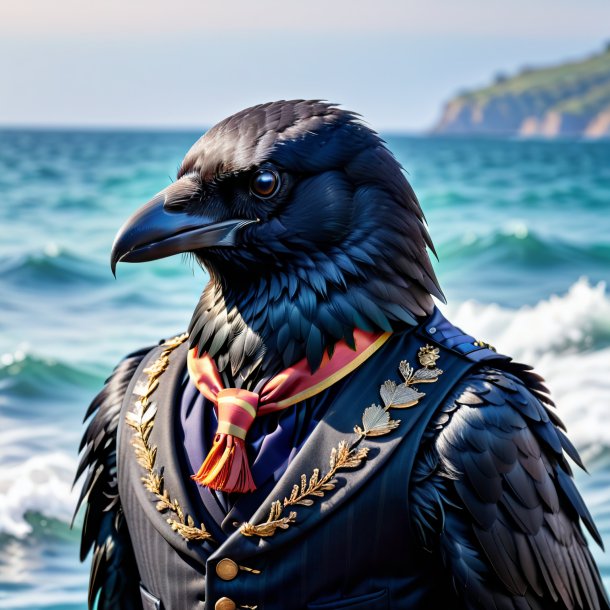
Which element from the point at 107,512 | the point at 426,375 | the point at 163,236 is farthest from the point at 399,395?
the point at 107,512

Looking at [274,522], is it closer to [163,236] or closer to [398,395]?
[398,395]

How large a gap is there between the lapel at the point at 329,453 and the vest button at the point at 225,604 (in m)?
0.13

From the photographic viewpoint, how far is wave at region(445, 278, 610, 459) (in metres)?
11.7

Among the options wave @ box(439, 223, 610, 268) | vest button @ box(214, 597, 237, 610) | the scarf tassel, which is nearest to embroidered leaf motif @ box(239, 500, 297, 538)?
the scarf tassel

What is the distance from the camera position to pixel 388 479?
4051 millimetres

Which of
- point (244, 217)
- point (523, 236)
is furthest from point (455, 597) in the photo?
point (523, 236)

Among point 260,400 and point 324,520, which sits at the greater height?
point 260,400

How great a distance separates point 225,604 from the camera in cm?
409

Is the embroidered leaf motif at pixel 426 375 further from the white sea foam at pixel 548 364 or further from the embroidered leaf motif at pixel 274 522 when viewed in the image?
the white sea foam at pixel 548 364

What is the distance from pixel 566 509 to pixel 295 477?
92 cm

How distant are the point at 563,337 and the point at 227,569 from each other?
31.2 feet

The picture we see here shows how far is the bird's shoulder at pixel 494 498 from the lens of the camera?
4.06 meters

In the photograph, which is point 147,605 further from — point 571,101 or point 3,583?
point 571,101

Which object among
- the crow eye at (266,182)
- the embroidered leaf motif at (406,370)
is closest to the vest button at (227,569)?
the embroidered leaf motif at (406,370)
